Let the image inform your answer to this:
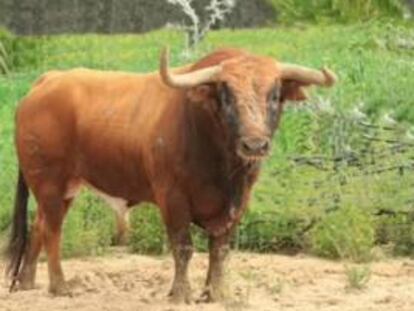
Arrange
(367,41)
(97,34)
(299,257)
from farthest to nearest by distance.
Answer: (97,34)
(367,41)
(299,257)

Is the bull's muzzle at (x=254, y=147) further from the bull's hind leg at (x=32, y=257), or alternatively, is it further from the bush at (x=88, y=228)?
the bush at (x=88, y=228)

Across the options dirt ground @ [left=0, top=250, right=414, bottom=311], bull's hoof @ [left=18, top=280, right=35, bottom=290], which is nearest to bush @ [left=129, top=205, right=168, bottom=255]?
dirt ground @ [left=0, top=250, right=414, bottom=311]

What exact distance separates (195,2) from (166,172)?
2195cm

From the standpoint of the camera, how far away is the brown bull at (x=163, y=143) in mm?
9344

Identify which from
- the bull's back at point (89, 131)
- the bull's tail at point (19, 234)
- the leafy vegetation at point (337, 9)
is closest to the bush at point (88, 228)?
the bull's tail at point (19, 234)

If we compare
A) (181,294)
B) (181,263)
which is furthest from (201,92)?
(181,294)

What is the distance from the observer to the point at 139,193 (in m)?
9.95

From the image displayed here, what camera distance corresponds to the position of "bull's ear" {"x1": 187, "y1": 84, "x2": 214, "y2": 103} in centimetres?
942

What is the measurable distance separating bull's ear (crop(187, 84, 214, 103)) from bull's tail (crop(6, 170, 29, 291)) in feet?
5.20

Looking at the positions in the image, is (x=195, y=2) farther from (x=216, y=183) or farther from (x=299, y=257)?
(x=216, y=183)

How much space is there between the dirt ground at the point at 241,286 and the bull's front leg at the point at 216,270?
8 cm

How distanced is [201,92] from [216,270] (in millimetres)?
1054

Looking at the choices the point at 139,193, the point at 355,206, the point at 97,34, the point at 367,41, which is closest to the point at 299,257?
the point at 355,206

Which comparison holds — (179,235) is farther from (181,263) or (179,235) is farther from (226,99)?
(226,99)
